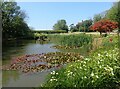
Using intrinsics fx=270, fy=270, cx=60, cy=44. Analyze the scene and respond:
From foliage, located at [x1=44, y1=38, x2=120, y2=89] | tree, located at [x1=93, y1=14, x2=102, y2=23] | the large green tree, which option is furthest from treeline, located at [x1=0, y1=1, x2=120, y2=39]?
Answer: foliage, located at [x1=44, y1=38, x2=120, y2=89]

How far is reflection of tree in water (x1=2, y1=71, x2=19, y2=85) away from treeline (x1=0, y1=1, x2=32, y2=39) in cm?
2900

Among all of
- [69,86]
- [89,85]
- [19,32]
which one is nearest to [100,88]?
[89,85]

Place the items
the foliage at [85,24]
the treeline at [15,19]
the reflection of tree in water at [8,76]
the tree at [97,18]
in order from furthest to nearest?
the foliage at [85,24] < the tree at [97,18] < the treeline at [15,19] < the reflection of tree in water at [8,76]

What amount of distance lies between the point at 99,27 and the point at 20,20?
2425 centimetres

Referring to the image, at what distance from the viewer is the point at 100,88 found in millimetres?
6539

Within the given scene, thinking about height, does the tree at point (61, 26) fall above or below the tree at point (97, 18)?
below

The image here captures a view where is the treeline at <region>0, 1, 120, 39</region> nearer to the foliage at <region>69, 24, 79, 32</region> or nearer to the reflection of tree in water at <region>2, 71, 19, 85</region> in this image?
the foliage at <region>69, 24, 79, 32</region>

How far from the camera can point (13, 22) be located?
45.2m

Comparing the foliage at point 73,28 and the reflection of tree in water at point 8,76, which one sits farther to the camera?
the foliage at point 73,28

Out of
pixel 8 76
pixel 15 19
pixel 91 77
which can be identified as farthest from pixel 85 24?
pixel 91 77

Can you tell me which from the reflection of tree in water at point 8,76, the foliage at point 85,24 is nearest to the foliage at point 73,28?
the foliage at point 85,24

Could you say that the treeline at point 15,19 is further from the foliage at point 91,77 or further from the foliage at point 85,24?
the foliage at point 91,77

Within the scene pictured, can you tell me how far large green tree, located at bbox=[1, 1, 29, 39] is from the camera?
42562 millimetres

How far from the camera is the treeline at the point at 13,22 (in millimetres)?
42594
